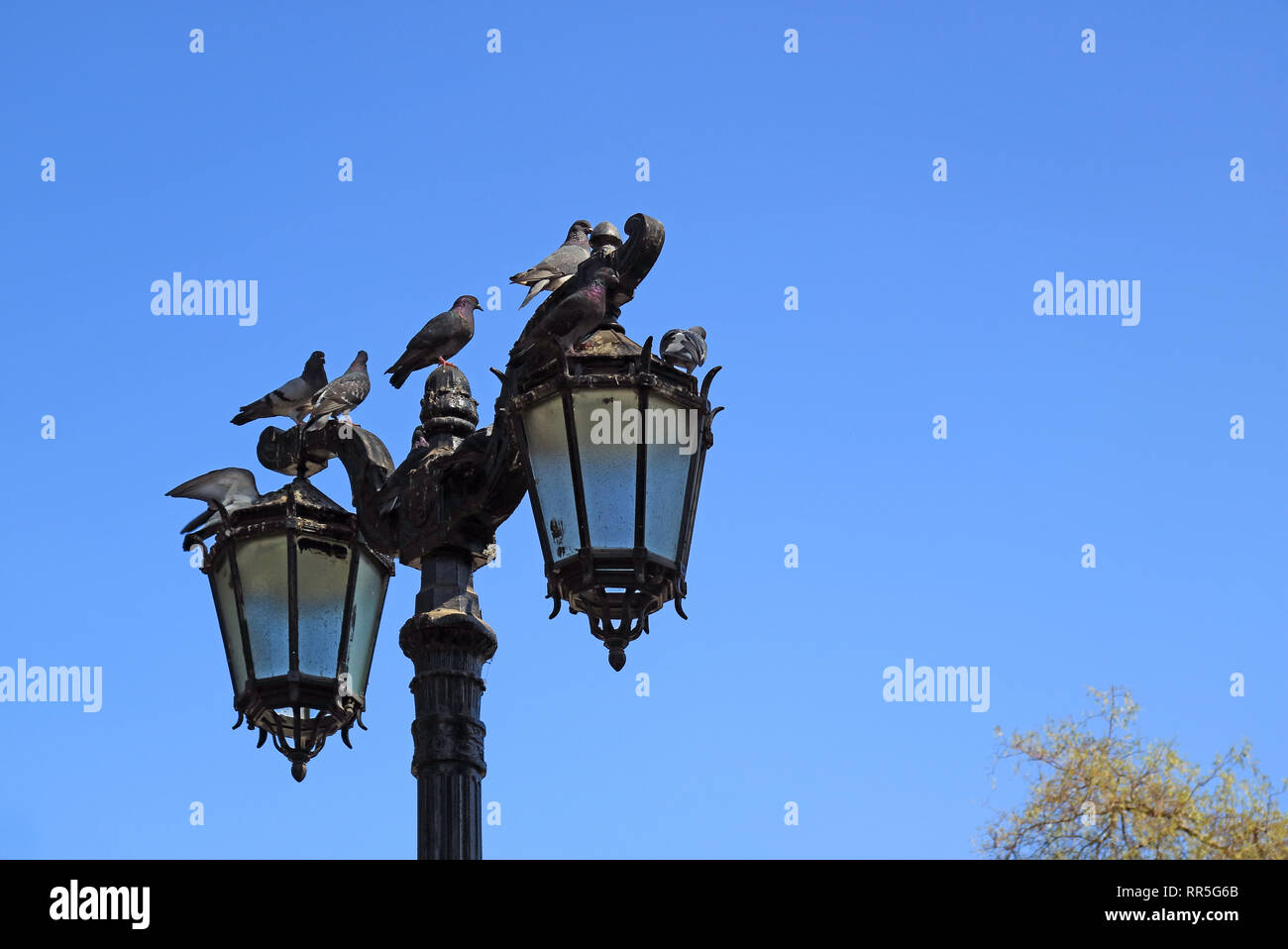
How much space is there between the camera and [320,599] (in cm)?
717

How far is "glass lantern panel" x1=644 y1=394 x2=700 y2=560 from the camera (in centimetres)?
618

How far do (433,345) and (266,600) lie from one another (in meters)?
1.31

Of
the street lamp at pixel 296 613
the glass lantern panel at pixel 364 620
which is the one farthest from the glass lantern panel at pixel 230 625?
the glass lantern panel at pixel 364 620

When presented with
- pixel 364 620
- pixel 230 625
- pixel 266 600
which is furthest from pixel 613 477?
pixel 230 625

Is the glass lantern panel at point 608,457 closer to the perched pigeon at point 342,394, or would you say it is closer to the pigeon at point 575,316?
the pigeon at point 575,316

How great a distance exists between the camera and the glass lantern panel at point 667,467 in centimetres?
618

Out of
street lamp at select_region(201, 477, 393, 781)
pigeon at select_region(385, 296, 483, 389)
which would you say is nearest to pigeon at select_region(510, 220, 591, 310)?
pigeon at select_region(385, 296, 483, 389)

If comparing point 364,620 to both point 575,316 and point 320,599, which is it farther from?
point 575,316

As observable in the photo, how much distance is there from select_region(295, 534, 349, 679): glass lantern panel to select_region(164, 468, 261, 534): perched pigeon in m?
0.35

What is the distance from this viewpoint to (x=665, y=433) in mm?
6285

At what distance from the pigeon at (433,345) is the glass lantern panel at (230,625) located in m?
1.10

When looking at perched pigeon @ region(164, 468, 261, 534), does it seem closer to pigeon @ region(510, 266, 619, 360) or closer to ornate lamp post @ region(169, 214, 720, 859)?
ornate lamp post @ region(169, 214, 720, 859)
